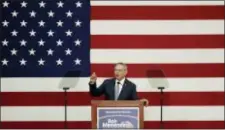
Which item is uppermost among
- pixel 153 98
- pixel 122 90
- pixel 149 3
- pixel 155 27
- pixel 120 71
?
pixel 149 3

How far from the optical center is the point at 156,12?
18.5 feet

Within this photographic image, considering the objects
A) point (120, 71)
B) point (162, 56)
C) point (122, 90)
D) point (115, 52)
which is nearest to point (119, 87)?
point (122, 90)

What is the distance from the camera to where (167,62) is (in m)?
5.63

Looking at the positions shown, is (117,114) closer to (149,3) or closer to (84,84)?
(84,84)

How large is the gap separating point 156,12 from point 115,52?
704mm

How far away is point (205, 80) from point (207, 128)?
0.59 meters

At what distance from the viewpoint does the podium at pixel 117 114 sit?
163 inches

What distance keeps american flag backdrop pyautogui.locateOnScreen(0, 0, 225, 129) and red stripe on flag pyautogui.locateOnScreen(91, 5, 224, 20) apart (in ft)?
0.04

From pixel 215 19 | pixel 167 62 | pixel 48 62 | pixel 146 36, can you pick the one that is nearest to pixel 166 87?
pixel 167 62

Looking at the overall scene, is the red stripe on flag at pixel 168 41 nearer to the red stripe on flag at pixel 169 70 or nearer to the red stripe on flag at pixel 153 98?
the red stripe on flag at pixel 169 70

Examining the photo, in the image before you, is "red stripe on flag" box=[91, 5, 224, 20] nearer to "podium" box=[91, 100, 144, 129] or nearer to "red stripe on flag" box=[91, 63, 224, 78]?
"red stripe on flag" box=[91, 63, 224, 78]

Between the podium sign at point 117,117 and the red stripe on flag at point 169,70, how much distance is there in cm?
149

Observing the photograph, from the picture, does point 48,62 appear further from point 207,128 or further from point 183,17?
point 207,128

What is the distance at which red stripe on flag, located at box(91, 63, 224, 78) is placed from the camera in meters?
5.62
